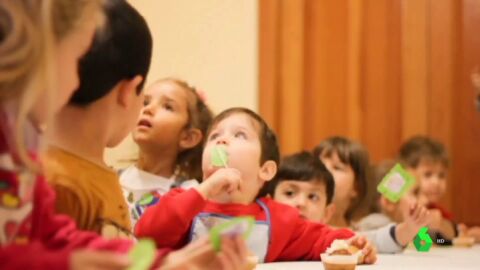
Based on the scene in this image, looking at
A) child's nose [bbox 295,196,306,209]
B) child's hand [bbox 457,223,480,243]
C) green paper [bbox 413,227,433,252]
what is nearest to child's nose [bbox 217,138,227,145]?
child's nose [bbox 295,196,306,209]

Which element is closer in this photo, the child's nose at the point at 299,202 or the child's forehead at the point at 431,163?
the child's nose at the point at 299,202

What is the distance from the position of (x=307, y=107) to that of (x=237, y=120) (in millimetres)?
1092

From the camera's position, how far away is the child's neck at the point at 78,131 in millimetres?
1050

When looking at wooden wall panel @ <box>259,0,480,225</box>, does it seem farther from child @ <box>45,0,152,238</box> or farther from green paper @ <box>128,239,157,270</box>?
green paper @ <box>128,239,157,270</box>

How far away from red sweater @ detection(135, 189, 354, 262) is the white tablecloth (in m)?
0.08

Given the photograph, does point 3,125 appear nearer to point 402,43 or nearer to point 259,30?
point 259,30

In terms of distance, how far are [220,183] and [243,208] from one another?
177 millimetres

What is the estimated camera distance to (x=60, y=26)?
2.27 feet

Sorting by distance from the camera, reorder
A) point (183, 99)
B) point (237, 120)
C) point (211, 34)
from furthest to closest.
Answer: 1. point (211, 34)
2. point (183, 99)
3. point (237, 120)

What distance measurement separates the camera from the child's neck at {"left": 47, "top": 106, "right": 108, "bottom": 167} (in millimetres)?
1050

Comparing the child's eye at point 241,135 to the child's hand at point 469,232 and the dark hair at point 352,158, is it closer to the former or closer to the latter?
the dark hair at point 352,158

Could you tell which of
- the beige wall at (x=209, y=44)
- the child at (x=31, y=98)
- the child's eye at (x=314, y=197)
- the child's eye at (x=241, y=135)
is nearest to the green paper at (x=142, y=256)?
the child at (x=31, y=98)

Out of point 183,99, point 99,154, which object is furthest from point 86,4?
point 183,99

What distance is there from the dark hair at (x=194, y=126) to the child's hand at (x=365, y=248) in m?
0.57
